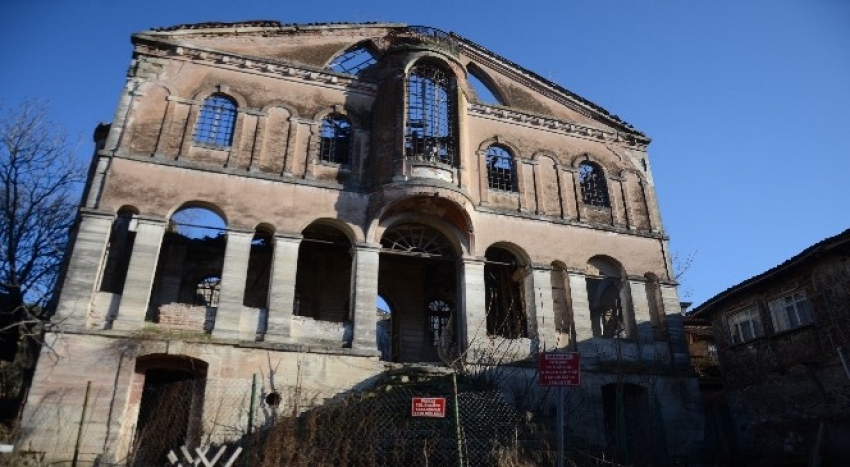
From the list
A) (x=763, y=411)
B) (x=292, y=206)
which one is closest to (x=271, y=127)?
(x=292, y=206)

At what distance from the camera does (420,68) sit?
62.7 ft

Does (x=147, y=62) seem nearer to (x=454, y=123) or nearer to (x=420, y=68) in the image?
(x=420, y=68)

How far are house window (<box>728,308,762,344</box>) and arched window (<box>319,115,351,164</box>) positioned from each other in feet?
45.8

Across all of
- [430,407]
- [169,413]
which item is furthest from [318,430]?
[169,413]

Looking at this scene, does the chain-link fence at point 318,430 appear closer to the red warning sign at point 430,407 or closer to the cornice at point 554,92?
the red warning sign at point 430,407

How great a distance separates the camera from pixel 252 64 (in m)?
18.5

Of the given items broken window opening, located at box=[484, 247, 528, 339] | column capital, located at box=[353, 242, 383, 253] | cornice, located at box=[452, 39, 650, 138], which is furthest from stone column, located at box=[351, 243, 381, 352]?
cornice, located at box=[452, 39, 650, 138]

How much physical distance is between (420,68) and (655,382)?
41.1ft

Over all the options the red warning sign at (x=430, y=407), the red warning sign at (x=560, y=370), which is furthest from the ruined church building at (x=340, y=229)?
the red warning sign at (x=560, y=370)

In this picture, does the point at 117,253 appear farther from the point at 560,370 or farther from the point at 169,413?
the point at 560,370

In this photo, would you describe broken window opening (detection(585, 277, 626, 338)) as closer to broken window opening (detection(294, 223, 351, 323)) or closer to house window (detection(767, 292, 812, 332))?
house window (detection(767, 292, 812, 332))

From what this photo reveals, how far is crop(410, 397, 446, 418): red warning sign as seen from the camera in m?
9.97

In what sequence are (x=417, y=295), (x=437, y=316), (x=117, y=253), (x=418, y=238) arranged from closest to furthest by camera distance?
(x=117, y=253)
(x=418, y=238)
(x=417, y=295)
(x=437, y=316)

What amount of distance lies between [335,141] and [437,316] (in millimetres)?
7758
